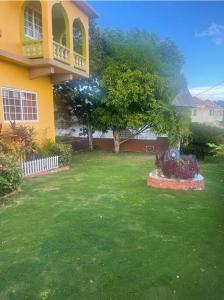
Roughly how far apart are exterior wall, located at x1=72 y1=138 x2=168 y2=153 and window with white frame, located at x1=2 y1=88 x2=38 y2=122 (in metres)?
8.27

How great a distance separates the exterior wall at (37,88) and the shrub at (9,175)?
9.44 ft

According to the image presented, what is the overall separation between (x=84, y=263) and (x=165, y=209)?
2914mm

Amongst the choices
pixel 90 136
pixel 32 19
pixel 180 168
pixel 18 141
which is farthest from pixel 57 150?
pixel 90 136

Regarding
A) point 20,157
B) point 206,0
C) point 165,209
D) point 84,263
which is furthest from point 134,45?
point 84,263

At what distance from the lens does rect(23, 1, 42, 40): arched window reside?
11.4m

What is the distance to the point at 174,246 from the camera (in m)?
4.59

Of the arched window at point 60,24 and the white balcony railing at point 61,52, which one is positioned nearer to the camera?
the white balcony railing at point 61,52

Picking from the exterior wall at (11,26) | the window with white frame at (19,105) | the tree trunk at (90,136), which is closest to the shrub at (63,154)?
the window with white frame at (19,105)

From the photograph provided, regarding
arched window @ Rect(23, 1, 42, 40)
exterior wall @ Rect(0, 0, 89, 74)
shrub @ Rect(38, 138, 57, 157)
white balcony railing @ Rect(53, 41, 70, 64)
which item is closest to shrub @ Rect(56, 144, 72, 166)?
shrub @ Rect(38, 138, 57, 157)

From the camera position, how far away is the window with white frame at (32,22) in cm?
1144

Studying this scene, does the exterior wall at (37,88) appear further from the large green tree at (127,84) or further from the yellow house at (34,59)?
the large green tree at (127,84)

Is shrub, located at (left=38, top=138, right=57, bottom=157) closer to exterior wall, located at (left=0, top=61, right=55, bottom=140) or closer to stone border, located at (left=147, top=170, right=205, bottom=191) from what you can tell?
exterior wall, located at (left=0, top=61, right=55, bottom=140)

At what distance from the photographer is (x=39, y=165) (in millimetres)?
10969

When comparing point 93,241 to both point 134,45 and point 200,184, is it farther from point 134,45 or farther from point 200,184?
point 134,45
